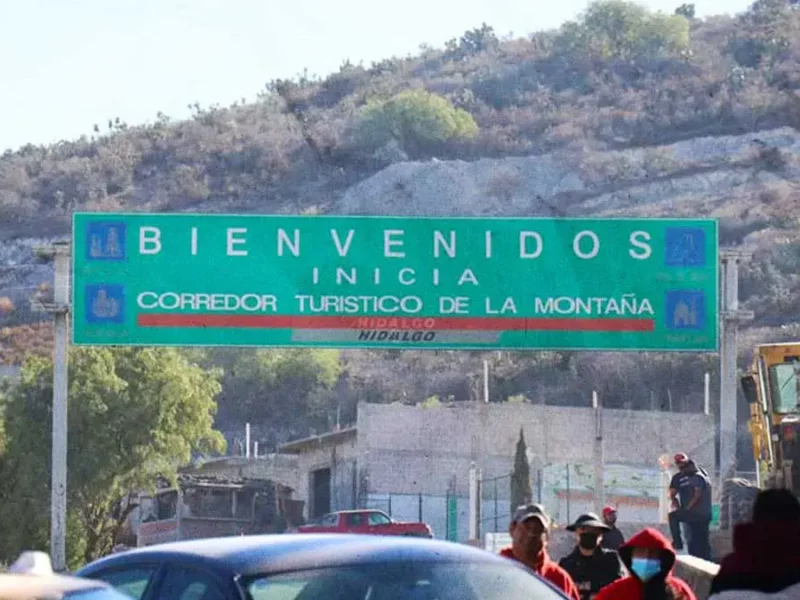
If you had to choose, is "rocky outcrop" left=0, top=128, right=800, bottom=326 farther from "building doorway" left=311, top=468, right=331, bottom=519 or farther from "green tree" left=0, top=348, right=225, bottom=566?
"green tree" left=0, top=348, right=225, bottom=566

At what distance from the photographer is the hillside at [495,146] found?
101125 mm

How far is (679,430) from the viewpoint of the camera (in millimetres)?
53812

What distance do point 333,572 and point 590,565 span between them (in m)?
4.04

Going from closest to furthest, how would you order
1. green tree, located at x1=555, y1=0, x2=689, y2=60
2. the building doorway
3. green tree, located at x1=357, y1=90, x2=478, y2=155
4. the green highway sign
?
the green highway sign, the building doorway, green tree, located at x1=357, y1=90, x2=478, y2=155, green tree, located at x1=555, y1=0, x2=689, y2=60

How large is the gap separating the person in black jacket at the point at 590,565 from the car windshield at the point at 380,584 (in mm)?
3475

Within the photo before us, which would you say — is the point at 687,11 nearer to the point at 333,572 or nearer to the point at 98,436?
the point at 98,436

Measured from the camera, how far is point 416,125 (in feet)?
373

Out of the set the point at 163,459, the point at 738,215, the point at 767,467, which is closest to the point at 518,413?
the point at 163,459

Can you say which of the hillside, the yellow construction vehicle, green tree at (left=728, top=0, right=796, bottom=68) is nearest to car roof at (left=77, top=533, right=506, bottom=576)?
the yellow construction vehicle

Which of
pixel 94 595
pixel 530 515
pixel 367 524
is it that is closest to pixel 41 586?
pixel 94 595

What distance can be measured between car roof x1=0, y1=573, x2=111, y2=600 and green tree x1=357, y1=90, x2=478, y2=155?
10708 cm

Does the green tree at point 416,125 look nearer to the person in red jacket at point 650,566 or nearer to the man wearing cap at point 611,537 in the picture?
the man wearing cap at point 611,537

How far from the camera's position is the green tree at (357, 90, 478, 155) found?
371 feet


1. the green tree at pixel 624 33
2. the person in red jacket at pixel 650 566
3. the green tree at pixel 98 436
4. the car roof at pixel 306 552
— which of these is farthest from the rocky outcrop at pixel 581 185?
the car roof at pixel 306 552
